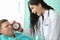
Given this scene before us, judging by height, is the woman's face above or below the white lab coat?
above

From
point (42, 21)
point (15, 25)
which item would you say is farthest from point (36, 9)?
point (15, 25)

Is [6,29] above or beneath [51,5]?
beneath

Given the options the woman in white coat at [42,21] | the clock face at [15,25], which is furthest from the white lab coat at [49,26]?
the clock face at [15,25]

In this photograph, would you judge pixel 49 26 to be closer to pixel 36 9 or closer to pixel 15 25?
pixel 36 9

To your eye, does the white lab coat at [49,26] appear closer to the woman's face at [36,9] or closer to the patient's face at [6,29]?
the woman's face at [36,9]

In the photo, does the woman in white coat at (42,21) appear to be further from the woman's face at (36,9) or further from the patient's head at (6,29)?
the patient's head at (6,29)

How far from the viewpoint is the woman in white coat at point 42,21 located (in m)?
1.12

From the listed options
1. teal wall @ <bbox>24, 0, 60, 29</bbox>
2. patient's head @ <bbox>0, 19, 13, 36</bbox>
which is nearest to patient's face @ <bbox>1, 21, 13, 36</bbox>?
patient's head @ <bbox>0, 19, 13, 36</bbox>

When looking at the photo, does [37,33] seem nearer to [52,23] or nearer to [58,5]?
[52,23]

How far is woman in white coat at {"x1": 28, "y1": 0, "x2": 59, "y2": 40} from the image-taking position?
1.12 metres

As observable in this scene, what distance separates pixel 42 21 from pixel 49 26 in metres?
0.07

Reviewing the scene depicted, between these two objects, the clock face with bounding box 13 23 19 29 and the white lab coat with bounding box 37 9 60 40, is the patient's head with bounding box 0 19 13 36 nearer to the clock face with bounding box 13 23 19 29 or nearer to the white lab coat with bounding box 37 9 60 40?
the clock face with bounding box 13 23 19 29

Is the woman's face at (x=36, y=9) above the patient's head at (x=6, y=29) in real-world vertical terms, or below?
above

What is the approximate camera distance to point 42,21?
1.13m
